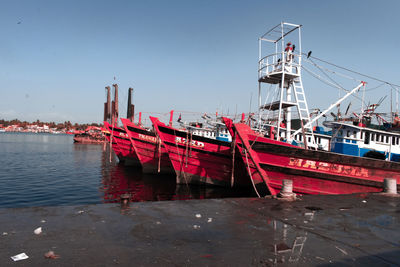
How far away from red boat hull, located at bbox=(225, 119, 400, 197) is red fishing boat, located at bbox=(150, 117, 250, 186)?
2.58 meters

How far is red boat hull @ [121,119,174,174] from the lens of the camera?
19.0 metres

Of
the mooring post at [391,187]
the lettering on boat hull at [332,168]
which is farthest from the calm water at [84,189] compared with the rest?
the mooring post at [391,187]

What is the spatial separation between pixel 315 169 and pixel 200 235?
812 cm

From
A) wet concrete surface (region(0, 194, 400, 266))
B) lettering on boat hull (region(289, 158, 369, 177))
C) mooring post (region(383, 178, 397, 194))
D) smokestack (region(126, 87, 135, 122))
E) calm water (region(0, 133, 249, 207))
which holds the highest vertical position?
smokestack (region(126, 87, 135, 122))

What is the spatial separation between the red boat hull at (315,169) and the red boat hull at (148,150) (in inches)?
Answer: 367

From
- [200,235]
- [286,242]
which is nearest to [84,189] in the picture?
[200,235]

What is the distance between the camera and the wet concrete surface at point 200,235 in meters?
3.44

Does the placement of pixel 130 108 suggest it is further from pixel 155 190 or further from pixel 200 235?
pixel 200 235

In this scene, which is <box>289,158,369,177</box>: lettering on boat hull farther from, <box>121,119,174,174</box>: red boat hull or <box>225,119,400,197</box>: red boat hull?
<box>121,119,174,174</box>: red boat hull

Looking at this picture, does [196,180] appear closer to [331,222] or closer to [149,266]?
[331,222]

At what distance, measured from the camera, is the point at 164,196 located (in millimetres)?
13570

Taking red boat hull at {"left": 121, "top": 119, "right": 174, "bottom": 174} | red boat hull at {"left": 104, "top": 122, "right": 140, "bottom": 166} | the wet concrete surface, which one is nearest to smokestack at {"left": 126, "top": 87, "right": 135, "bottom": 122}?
red boat hull at {"left": 104, "top": 122, "right": 140, "bottom": 166}

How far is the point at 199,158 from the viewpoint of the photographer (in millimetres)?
14477

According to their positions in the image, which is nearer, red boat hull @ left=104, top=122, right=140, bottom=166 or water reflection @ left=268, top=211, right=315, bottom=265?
water reflection @ left=268, top=211, right=315, bottom=265
